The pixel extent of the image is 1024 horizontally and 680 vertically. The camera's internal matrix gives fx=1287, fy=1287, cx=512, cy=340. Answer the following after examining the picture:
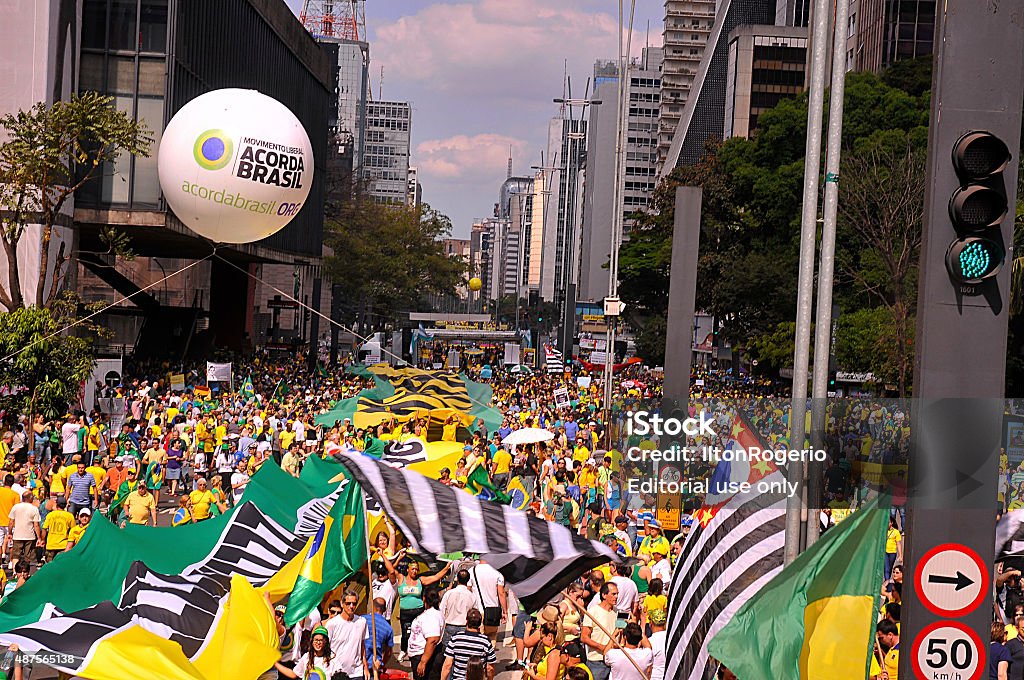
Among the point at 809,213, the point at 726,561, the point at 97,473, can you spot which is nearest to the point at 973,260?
the point at 726,561

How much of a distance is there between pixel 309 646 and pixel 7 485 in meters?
6.56

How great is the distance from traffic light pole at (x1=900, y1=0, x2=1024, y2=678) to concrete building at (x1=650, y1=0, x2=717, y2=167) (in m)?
147

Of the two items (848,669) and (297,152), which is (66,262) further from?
(848,669)

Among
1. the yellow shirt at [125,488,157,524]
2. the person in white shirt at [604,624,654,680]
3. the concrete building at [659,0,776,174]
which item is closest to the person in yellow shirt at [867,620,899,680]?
the person in white shirt at [604,624,654,680]

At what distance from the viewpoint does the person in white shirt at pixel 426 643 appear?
416 inches

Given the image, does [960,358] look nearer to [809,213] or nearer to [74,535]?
[809,213]

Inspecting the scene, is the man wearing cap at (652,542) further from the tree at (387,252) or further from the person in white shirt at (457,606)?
the tree at (387,252)

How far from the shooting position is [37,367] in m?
26.2

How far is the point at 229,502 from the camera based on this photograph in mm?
18500

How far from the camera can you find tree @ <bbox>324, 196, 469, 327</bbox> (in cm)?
9006

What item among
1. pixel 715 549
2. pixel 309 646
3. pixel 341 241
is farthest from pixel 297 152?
pixel 341 241

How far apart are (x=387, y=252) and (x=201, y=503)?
254ft

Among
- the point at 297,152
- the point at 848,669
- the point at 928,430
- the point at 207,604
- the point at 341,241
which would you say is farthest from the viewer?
the point at 341,241

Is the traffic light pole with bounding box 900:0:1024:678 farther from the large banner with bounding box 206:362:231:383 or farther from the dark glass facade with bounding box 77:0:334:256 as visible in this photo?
the dark glass facade with bounding box 77:0:334:256
